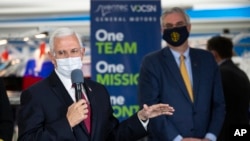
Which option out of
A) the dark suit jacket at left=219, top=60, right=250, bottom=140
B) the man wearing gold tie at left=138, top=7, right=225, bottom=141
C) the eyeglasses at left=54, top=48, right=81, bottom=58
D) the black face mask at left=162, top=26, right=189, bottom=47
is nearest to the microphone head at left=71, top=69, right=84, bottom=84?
the eyeglasses at left=54, top=48, right=81, bottom=58

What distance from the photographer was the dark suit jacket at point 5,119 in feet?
10.9

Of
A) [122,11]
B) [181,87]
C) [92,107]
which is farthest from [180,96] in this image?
[122,11]

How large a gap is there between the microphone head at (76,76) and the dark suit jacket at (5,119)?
684 mm

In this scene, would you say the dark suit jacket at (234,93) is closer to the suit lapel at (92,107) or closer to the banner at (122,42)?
the banner at (122,42)

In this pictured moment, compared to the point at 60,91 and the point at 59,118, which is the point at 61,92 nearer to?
the point at 60,91

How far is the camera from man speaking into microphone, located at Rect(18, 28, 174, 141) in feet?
9.34

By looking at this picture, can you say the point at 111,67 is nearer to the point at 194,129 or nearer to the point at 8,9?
the point at 194,129

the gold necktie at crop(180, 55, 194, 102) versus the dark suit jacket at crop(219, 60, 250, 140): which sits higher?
the gold necktie at crop(180, 55, 194, 102)

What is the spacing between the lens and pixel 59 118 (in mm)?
2945

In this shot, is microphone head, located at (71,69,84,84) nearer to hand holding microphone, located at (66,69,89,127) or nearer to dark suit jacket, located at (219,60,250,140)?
hand holding microphone, located at (66,69,89,127)

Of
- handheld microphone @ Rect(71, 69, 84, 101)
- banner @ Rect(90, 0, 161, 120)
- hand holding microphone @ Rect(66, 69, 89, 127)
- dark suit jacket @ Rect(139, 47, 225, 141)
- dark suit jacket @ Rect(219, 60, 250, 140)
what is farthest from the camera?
banner @ Rect(90, 0, 161, 120)

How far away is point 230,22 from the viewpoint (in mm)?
10586

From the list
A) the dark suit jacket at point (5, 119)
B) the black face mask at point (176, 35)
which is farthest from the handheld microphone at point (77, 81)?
the black face mask at point (176, 35)

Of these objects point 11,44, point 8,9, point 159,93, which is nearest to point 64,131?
point 159,93
